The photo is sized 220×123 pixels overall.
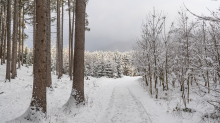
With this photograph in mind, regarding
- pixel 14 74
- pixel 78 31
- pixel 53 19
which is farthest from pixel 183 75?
pixel 53 19

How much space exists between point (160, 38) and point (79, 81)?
6.55 m

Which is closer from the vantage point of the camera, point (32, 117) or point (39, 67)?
point (32, 117)

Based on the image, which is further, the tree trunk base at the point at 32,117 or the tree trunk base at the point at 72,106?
the tree trunk base at the point at 72,106

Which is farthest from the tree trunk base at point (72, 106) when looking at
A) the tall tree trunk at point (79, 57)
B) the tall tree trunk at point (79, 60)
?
the tall tree trunk at point (79, 57)

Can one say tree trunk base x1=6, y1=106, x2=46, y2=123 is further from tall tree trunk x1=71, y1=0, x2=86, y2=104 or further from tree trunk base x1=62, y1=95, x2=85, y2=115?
tall tree trunk x1=71, y1=0, x2=86, y2=104

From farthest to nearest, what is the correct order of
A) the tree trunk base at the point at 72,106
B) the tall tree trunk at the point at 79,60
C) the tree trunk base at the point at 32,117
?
the tall tree trunk at the point at 79,60
the tree trunk base at the point at 72,106
the tree trunk base at the point at 32,117

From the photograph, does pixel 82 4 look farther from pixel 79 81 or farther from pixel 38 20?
pixel 79 81

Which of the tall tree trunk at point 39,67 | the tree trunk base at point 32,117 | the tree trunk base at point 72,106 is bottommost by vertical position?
the tree trunk base at point 72,106

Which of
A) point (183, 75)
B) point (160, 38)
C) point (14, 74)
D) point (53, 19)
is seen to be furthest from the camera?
point (53, 19)

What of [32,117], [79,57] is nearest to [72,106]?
[32,117]

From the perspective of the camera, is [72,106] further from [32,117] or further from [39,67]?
[39,67]

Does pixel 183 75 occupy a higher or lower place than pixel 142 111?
higher

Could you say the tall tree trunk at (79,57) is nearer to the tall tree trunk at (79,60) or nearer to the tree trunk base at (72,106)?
the tall tree trunk at (79,60)

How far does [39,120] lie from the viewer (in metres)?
3.97
